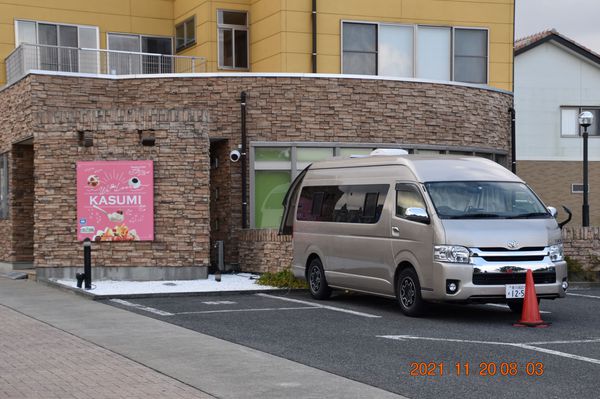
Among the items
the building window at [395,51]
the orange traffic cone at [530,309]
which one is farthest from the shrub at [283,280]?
the building window at [395,51]

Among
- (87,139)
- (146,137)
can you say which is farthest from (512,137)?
(87,139)

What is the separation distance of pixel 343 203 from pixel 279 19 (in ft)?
30.0

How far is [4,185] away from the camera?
24.7m

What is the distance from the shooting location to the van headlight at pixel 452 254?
44.3 feet

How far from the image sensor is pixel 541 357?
10.5 m

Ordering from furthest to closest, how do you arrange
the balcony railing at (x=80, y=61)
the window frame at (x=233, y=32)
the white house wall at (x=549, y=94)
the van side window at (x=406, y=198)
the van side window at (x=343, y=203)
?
the white house wall at (x=549, y=94)
the window frame at (x=233, y=32)
the balcony railing at (x=80, y=61)
the van side window at (x=343, y=203)
the van side window at (x=406, y=198)

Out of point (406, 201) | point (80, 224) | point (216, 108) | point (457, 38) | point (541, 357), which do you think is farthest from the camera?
point (457, 38)

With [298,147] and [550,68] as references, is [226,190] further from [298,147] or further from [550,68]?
[550,68]

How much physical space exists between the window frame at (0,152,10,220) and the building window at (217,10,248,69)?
6.15 meters

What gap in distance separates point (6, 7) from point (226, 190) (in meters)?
9.42

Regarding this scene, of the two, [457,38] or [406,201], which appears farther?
[457,38]

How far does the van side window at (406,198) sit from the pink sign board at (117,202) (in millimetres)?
6619

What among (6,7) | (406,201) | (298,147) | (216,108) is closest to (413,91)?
(298,147)

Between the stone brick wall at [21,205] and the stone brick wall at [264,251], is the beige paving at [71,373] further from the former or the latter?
the stone brick wall at [21,205]
